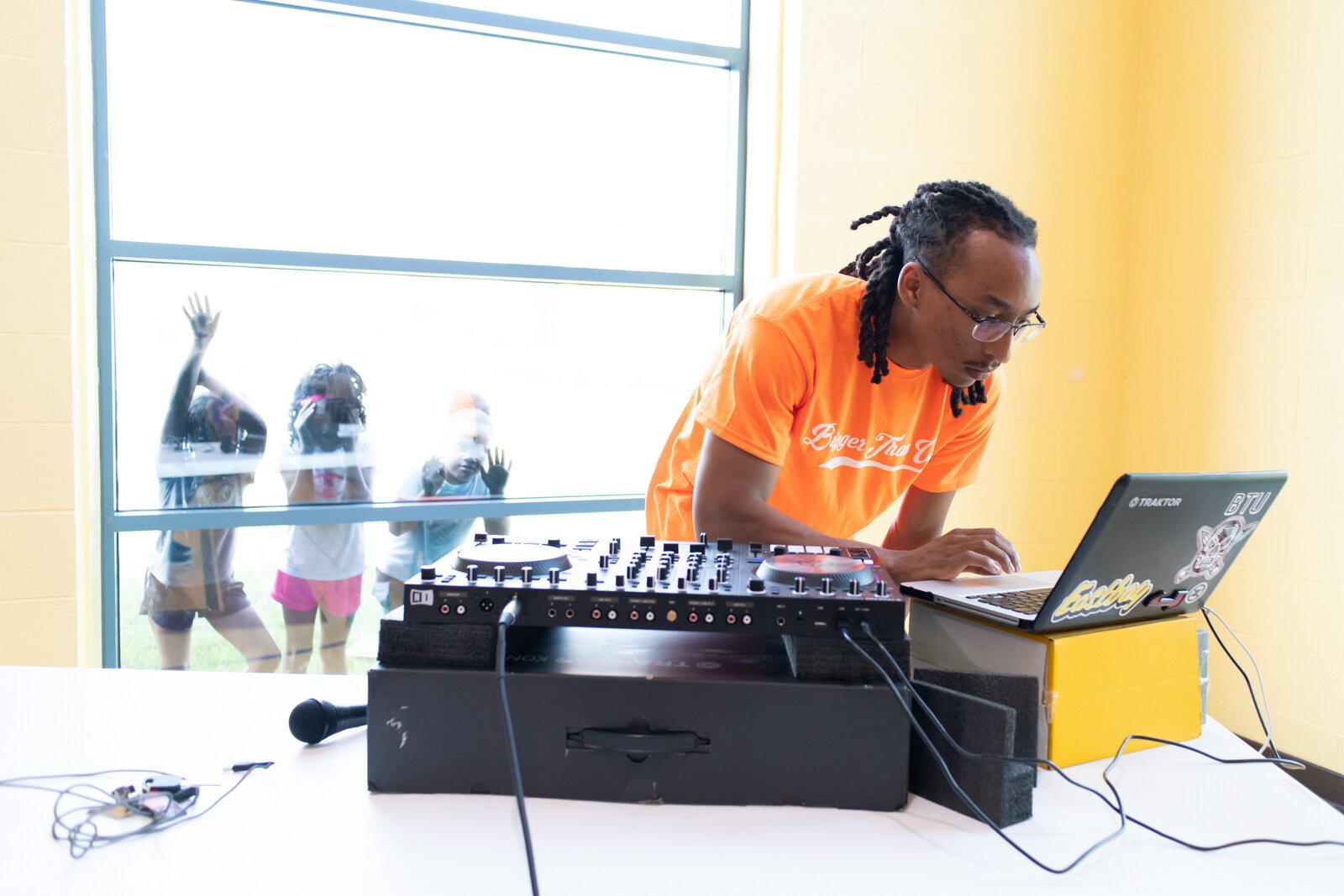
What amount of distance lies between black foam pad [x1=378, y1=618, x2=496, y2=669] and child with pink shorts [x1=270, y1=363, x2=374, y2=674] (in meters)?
2.08

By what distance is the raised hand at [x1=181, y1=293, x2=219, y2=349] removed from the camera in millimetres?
2670

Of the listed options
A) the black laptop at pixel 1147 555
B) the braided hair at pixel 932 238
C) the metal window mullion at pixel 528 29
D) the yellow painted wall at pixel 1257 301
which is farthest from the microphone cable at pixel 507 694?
the yellow painted wall at pixel 1257 301

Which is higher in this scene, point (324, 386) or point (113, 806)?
point (324, 386)

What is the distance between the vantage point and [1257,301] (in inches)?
108

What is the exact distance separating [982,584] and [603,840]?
25.5 inches

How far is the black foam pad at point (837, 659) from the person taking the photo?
87cm

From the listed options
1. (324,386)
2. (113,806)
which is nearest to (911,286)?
(113,806)

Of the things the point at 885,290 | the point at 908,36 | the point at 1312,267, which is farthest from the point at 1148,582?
the point at 908,36

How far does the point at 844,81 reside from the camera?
9.21 ft

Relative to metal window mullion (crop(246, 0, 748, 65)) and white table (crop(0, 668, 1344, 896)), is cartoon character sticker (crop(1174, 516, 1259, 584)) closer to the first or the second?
white table (crop(0, 668, 1344, 896))

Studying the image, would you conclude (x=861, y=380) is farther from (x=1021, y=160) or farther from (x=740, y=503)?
(x=1021, y=160)

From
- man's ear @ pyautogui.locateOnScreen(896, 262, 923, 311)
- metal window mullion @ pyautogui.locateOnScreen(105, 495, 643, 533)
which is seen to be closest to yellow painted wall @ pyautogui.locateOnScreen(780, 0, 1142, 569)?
metal window mullion @ pyautogui.locateOnScreen(105, 495, 643, 533)

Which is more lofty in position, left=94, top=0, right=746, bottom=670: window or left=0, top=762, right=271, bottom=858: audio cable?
left=94, top=0, right=746, bottom=670: window

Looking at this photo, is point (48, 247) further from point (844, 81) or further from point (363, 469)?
point (844, 81)
